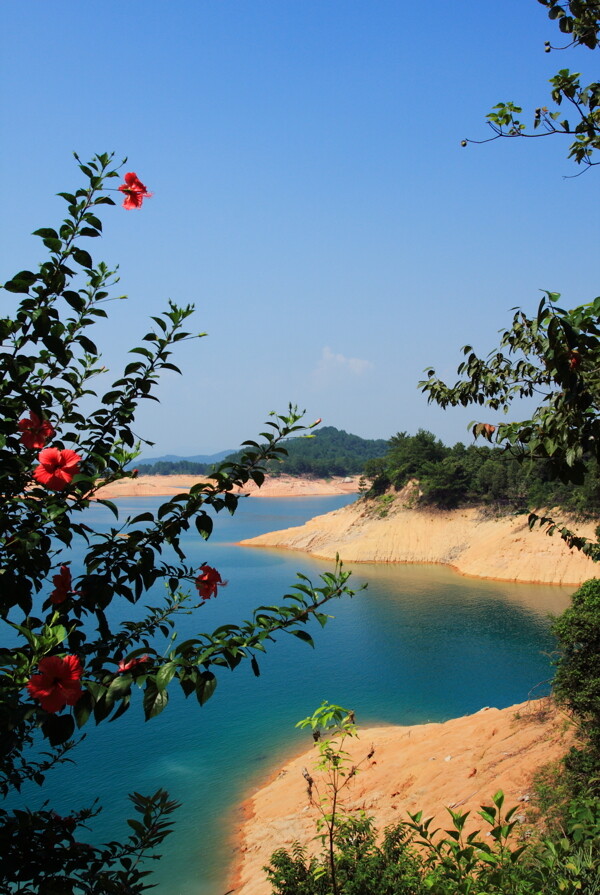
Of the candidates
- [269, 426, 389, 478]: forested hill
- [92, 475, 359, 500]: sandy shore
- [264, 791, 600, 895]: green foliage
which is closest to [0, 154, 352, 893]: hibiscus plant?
[264, 791, 600, 895]: green foliage

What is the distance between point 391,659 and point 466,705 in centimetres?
348

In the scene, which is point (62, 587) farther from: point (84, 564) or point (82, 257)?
point (82, 257)

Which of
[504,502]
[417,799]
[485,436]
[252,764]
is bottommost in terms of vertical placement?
[252,764]

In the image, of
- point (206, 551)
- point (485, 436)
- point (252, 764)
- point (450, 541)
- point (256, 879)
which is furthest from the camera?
point (206, 551)

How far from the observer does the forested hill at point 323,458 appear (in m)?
98.0

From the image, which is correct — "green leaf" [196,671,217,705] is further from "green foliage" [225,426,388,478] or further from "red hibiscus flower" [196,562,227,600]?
"green foliage" [225,426,388,478]

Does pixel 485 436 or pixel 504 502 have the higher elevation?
pixel 485 436

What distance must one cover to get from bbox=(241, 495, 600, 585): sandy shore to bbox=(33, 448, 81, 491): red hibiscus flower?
78.4 ft

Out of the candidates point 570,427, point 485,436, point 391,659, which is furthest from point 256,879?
point 391,659

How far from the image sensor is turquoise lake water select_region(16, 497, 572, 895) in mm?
10414

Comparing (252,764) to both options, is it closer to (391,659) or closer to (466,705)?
(466,705)

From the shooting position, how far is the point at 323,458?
4461 inches

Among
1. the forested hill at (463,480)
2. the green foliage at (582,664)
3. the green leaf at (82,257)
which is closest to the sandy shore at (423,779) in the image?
the green foliage at (582,664)

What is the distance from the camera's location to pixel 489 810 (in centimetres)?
279
